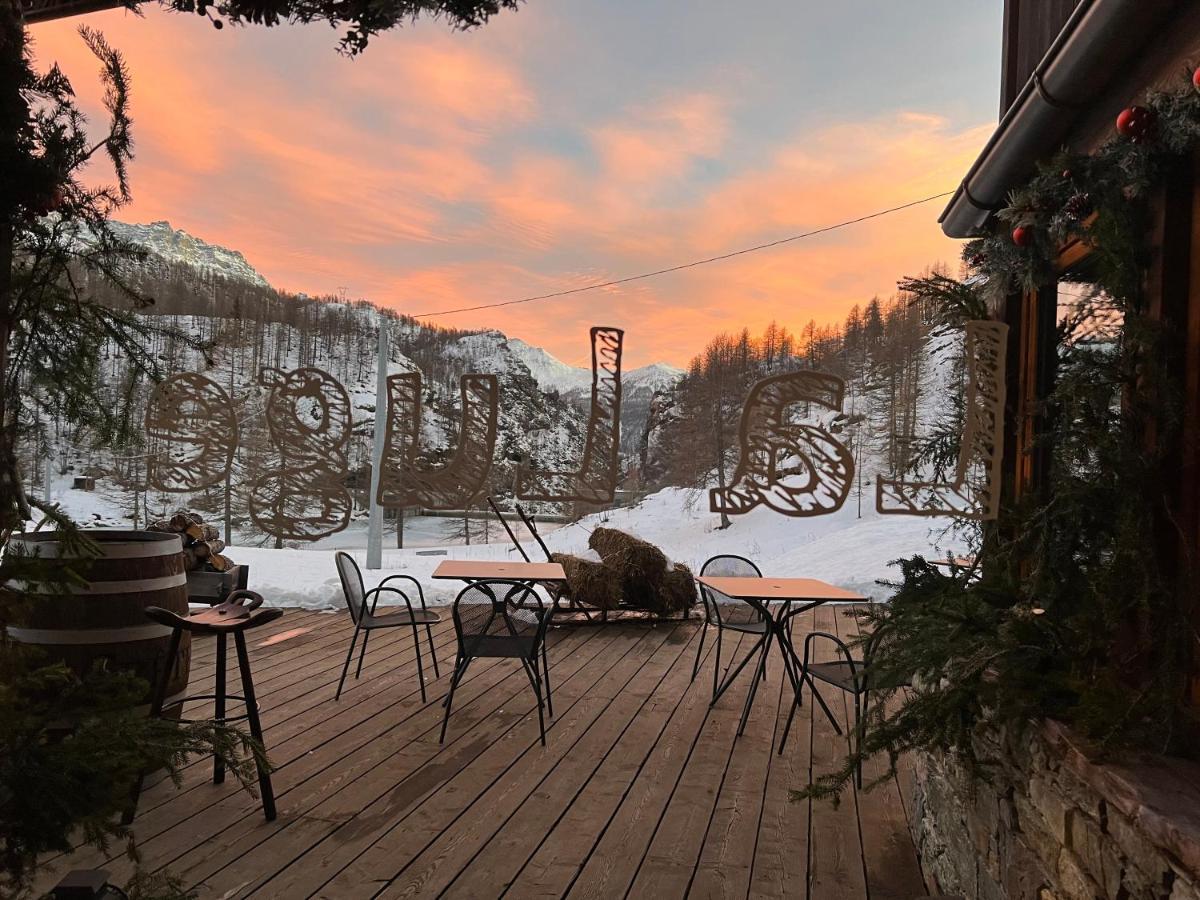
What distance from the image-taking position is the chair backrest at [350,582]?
456cm

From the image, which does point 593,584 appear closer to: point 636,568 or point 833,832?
point 636,568

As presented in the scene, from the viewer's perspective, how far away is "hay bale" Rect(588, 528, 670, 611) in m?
6.96

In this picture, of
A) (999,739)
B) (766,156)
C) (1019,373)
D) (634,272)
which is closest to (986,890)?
(999,739)

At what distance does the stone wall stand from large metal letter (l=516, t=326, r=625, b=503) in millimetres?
1648

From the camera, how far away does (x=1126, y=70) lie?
2.20 meters

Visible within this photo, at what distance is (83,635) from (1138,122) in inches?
146

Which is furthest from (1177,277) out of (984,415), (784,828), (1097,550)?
(784,828)

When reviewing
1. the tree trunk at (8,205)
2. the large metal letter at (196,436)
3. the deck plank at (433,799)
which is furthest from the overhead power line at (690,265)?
the tree trunk at (8,205)

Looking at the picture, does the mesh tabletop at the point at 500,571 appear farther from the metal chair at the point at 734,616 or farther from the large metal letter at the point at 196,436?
the large metal letter at the point at 196,436

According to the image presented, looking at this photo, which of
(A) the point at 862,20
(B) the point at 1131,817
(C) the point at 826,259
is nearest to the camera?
(B) the point at 1131,817

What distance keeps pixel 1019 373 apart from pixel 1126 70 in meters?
1.11

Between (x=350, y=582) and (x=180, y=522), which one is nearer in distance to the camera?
(x=350, y=582)

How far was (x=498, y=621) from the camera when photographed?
4.26 metres

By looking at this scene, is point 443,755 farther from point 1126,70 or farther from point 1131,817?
point 1126,70
